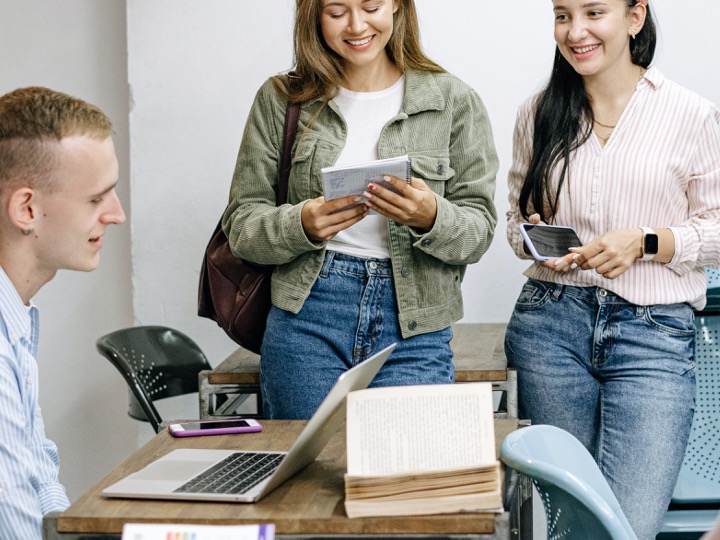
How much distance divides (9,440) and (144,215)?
7.94 ft

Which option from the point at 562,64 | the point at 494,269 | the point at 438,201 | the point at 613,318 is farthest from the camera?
the point at 494,269

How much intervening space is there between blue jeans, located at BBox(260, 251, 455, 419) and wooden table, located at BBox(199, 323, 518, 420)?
43cm

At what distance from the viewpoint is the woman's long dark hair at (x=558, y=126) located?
2908 mm

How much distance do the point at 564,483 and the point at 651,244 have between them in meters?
1.21

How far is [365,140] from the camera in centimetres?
272

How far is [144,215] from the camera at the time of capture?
13.4 ft

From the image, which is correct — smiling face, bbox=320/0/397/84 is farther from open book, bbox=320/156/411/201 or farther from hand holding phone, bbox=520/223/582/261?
hand holding phone, bbox=520/223/582/261

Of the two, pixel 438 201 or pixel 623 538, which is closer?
pixel 623 538

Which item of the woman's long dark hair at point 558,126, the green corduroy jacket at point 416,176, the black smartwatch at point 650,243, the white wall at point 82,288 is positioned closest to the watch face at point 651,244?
the black smartwatch at point 650,243

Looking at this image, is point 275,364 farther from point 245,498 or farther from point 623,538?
point 623,538

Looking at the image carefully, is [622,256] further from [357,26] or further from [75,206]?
[75,206]

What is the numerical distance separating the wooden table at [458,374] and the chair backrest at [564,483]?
33.8 inches

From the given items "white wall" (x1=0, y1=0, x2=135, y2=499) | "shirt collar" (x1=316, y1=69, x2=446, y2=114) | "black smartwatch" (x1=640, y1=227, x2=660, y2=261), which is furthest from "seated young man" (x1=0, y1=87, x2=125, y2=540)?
"white wall" (x1=0, y1=0, x2=135, y2=499)

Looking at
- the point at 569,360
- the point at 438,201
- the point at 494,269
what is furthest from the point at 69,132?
the point at 494,269
